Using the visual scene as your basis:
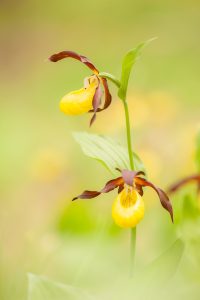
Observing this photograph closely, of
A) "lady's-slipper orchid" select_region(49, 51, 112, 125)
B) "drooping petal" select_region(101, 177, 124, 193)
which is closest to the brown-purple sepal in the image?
"lady's-slipper orchid" select_region(49, 51, 112, 125)

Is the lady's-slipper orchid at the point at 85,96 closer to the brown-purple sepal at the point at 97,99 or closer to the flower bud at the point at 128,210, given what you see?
the brown-purple sepal at the point at 97,99

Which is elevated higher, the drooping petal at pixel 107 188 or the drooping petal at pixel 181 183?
the drooping petal at pixel 107 188

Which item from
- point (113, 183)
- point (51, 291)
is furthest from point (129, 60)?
point (51, 291)

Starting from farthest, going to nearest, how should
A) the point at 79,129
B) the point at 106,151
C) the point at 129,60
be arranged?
the point at 79,129
the point at 106,151
the point at 129,60

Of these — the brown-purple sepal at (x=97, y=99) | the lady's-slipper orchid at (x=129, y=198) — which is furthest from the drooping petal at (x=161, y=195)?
the brown-purple sepal at (x=97, y=99)

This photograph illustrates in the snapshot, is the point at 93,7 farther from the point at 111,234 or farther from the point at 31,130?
the point at 111,234

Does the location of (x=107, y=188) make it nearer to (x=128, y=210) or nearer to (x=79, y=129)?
(x=128, y=210)

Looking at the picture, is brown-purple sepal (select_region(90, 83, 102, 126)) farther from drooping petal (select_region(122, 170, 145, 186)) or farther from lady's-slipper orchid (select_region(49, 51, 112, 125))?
drooping petal (select_region(122, 170, 145, 186))
